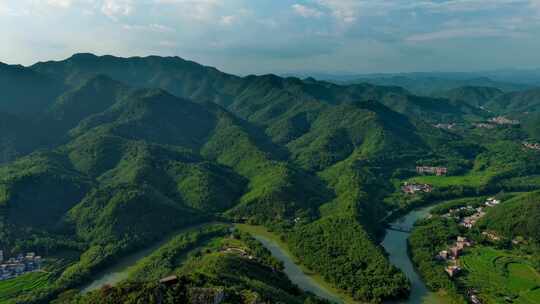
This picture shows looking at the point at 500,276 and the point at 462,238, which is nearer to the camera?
the point at 500,276

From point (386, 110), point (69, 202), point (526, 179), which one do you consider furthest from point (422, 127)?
point (69, 202)

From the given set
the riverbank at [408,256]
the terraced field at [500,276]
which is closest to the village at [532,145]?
the riverbank at [408,256]

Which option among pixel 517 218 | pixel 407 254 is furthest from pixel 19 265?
pixel 517 218

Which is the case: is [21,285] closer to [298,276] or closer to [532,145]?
[298,276]

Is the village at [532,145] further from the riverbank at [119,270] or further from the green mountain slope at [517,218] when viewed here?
the riverbank at [119,270]

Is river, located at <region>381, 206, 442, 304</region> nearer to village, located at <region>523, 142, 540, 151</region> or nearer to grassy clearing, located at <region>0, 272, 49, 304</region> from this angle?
grassy clearing, located at <region>0, 272, 49, 304</region>

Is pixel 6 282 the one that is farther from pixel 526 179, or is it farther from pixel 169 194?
pixel 526 179

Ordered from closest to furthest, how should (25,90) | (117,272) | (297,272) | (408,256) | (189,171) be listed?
(297,272) → (117,272) → (408,256) → (189,171) → (25,90)
